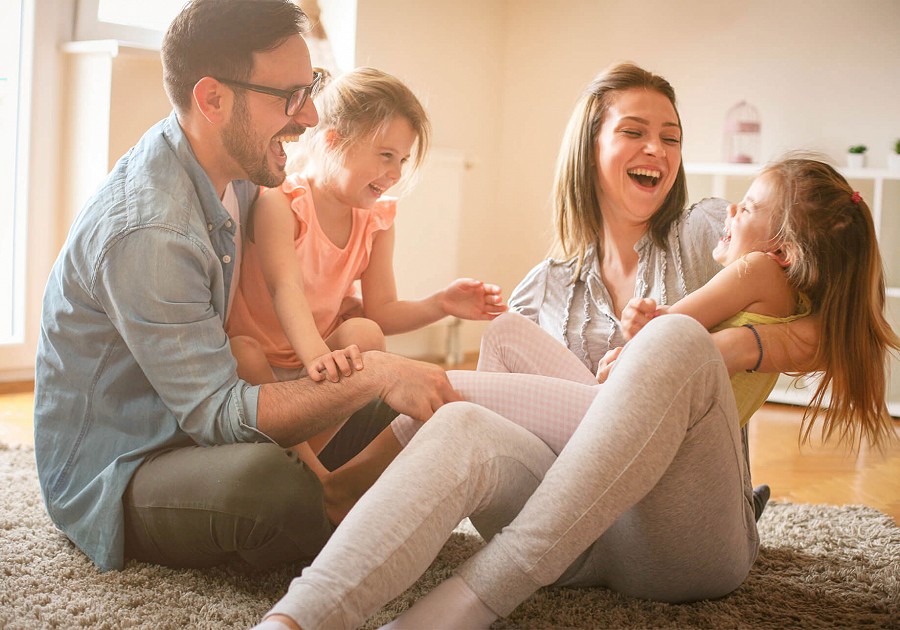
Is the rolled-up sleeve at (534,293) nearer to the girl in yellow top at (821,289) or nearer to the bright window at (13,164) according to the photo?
the girl in yellow top at (821,289)

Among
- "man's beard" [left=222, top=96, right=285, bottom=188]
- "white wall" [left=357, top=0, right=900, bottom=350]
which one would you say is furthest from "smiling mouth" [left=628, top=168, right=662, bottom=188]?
"white wall" [left=357, top=0, right=900, bottom=350]

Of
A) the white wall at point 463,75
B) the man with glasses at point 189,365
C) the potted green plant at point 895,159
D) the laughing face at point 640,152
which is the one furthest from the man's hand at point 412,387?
the potted green plant at point 895,159

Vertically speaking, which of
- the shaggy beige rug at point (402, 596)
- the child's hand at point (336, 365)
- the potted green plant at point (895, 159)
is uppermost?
the potted green plant at point (895, 159)

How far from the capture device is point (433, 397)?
145 cm

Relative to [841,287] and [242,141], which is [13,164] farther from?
[841,287]

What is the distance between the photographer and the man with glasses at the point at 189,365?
1396 mm

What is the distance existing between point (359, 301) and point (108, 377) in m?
0.68

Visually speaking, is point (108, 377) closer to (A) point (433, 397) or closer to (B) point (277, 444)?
(B) point (277, 444)

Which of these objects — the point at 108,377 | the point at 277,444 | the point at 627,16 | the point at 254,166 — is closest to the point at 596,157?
the point at 254,166

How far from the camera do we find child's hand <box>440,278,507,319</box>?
1.84 meters

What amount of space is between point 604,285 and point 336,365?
2.22 ft

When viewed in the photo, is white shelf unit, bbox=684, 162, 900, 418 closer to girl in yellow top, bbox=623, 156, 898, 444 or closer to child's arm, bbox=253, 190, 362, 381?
girl in yellow top, bbox=623, 156, 898, 444

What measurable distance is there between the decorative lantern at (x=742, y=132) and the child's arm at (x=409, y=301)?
268 centimetres

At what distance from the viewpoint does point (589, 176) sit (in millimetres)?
1983
